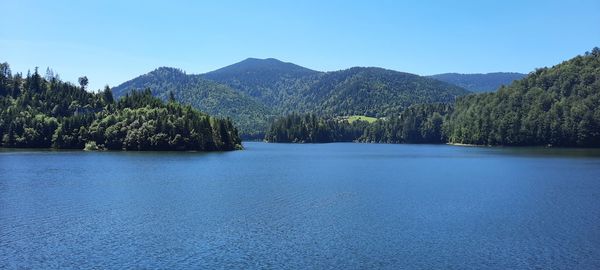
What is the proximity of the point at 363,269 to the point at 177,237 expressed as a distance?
17990 millimetres

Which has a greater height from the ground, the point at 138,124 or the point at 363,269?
the point at 138,124

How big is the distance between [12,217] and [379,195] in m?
45.5

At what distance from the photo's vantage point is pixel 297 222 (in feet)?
177

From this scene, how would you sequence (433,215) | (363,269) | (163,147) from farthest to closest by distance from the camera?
(163,147), (433,215), (363,269)

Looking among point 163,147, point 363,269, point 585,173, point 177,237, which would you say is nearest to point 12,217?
point 177,237

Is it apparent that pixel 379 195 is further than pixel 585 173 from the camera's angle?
No

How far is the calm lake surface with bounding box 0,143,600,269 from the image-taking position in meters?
39.8

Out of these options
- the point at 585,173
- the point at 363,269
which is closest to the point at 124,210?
the point at 363,269

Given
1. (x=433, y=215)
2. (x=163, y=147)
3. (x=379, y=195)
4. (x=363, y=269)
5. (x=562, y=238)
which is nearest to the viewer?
(x=363, y=269)

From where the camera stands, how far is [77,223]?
5241cm

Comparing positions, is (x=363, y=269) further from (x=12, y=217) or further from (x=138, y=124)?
(x=138, y=124)

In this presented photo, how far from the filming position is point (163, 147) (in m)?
183

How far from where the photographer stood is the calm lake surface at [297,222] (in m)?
39.8

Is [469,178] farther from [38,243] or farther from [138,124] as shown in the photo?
[138,124]
